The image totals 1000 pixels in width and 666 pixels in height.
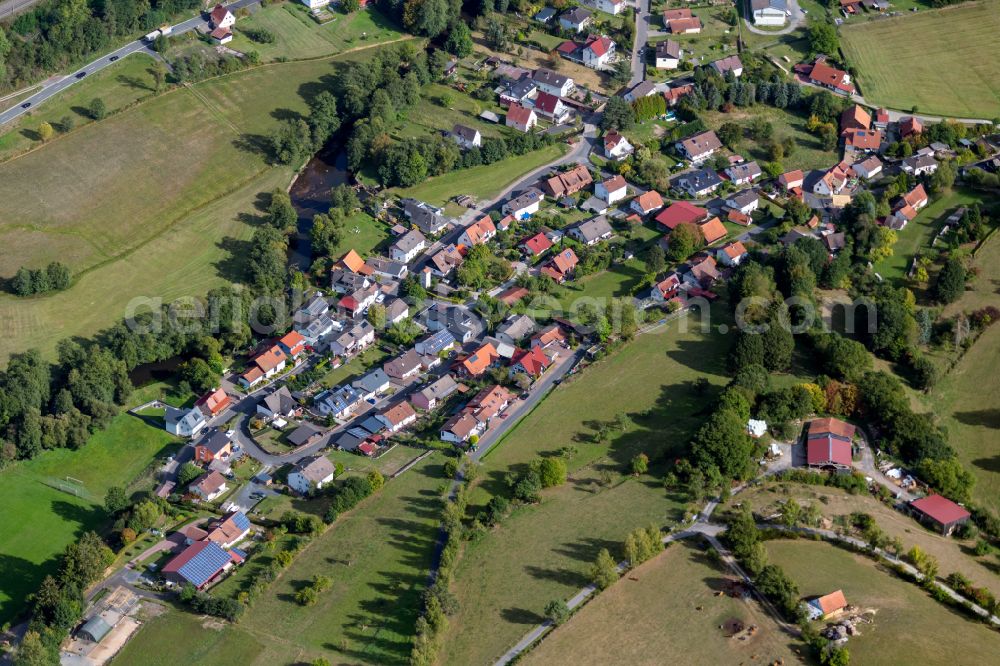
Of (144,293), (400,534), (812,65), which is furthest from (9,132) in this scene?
(812,65)

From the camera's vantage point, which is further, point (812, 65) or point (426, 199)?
point (812, 65)

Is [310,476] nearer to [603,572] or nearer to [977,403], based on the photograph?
[603,572]

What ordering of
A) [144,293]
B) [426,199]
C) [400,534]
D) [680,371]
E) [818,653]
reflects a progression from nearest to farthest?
[818,653], [400,534], [680,371], [144,293], [426,199]

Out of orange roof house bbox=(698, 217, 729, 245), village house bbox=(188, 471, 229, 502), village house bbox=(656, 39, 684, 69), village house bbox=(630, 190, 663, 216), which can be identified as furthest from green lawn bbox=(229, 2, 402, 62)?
village house bbox=(188, 471, 229, 502)

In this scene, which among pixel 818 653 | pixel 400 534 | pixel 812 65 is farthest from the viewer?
pixel 812 65

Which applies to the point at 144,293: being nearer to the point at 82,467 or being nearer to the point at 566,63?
the point at 82,467

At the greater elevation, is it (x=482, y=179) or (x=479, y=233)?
(x=482, y=179)

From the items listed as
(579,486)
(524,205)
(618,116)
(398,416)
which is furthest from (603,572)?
(618,116)
